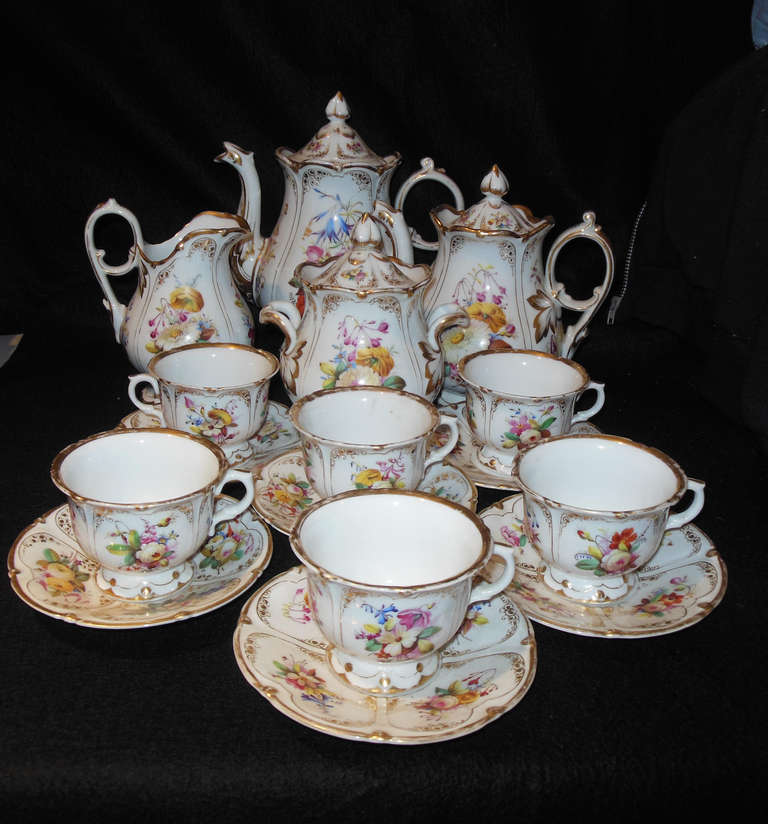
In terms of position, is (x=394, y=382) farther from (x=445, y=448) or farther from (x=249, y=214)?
(x=249, y=214)

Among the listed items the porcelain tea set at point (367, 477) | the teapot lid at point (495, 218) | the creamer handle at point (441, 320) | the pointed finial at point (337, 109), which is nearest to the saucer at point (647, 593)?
the porcelain tea set at point (367, 477)

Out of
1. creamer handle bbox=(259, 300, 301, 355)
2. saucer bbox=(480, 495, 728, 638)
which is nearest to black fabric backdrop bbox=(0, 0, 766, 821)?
saucer bbox=(480, 495, 728, 638)

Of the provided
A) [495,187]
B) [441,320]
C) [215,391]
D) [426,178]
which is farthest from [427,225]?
[215,391]

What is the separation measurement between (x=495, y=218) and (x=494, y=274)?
67mm

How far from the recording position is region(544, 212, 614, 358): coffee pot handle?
1099 millimetres

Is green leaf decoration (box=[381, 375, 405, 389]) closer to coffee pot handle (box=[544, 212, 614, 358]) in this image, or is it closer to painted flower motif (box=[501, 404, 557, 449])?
painted flower motif (box=[501, 404, 557, 449])

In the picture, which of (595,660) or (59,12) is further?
(59,12)

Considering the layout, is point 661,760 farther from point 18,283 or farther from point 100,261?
point 18,283

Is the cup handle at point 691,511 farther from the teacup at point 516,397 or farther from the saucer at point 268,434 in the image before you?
the saucer at point 268,434

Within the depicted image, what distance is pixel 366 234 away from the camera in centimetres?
96

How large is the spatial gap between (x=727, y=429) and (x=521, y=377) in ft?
1.10

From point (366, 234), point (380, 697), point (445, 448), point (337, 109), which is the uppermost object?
point (337, 109)

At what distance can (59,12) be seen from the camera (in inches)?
52.6

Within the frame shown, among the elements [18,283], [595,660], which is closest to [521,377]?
[595,660]
